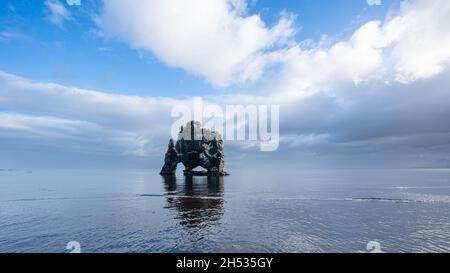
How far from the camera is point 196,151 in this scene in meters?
178

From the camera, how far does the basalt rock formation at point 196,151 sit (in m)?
171

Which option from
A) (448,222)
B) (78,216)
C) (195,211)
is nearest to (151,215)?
(195,211)

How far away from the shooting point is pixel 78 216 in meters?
40.5

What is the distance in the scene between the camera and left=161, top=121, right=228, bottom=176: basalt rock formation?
171125 mm
